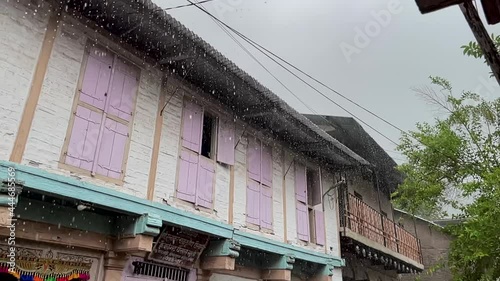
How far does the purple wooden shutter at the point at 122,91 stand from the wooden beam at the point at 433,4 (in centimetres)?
487

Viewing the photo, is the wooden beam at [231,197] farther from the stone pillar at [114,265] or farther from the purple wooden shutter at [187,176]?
the stone pillar at [114,265]

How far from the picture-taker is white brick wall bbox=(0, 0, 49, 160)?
489cm

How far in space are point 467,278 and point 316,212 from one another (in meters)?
4.08

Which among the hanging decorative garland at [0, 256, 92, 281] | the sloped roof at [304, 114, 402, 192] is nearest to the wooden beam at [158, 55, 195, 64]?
the hanging decorative garland at [0, 256, 92, 281]

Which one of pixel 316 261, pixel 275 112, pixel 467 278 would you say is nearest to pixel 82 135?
pixel 275 112

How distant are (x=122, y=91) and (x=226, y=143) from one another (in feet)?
8.91

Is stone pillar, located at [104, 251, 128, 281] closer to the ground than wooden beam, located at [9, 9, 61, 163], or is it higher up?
closer to the ground

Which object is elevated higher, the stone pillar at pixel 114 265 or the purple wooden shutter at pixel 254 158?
the purple wooden shutter at pixel 254 158

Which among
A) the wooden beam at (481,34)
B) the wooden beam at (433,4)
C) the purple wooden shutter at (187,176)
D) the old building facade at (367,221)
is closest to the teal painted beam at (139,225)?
the purple wooden shutter at (187,176)

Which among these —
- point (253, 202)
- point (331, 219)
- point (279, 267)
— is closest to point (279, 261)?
point (279, 267)

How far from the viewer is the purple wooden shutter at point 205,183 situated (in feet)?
24.5

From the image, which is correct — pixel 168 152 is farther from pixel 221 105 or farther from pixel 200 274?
pixel 200 274

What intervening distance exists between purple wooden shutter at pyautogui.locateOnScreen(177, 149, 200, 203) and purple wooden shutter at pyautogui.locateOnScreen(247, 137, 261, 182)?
186 cm

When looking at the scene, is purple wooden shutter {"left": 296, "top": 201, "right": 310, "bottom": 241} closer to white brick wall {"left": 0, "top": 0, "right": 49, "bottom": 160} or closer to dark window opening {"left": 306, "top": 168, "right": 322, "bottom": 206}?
dark window opening {"left": 306, "top": 168, "right": 322, "bottom": 206}
